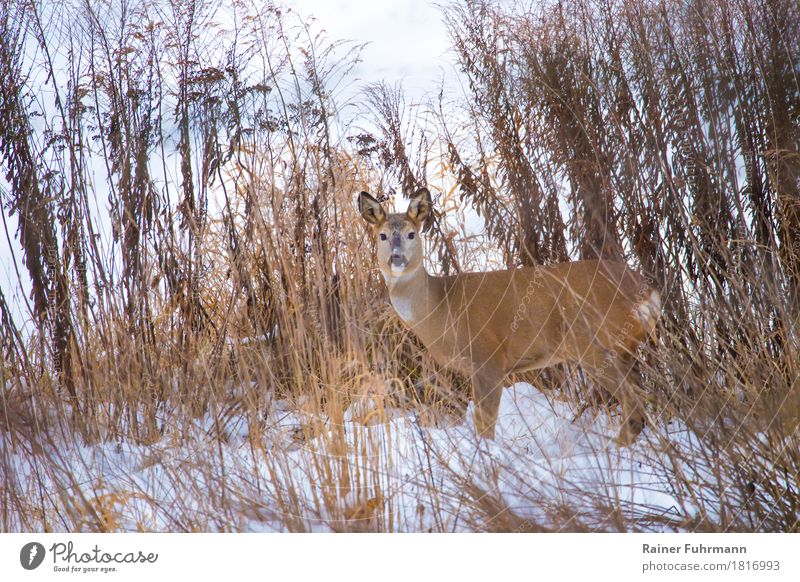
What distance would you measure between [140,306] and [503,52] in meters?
2.22

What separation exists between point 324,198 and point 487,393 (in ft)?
4.07

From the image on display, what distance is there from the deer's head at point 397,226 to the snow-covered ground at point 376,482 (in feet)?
3.96

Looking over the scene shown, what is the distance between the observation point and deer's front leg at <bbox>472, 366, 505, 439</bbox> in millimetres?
3593

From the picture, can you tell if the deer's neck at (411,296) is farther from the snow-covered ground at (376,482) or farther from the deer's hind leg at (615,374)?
the snow-covered ground at (376,482)

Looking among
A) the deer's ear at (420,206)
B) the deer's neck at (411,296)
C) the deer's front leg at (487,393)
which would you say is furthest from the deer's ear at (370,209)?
the deer's front leg at (487,393)

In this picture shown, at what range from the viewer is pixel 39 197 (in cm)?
404

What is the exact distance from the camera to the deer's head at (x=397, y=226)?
404 centimetres

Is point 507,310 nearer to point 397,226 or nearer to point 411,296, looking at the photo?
point 411,296

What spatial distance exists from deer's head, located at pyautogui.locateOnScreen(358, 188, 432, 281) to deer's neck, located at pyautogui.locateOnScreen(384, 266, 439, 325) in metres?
0.06

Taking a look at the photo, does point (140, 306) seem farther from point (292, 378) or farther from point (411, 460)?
point (411, 460)
